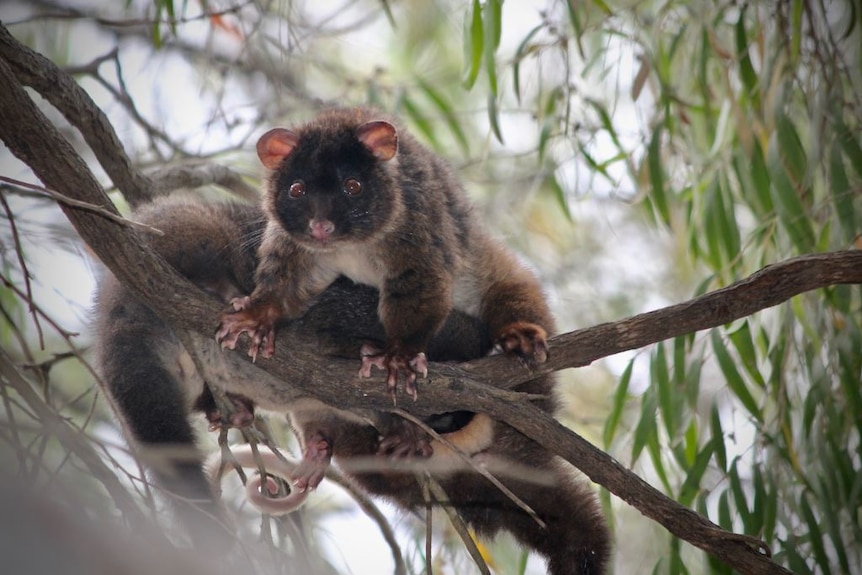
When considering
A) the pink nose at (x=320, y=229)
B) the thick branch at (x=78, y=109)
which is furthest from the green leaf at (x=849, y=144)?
the thick branch at (x=78, y=109)

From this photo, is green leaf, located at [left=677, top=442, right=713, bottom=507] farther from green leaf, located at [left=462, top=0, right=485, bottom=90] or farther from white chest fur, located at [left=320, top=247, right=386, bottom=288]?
green leaf, located at [left=462, top=0, right=485, bottom=90]

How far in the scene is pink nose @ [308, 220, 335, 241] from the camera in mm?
3434

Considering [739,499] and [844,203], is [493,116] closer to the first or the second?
[844,203]

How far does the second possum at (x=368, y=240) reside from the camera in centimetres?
347

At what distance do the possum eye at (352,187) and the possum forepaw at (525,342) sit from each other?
831mm

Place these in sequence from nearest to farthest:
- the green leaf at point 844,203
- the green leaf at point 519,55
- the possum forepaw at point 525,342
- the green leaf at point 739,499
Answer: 1. the possum forepaw at point 525,342
2. the green leaf at point 739,499
3. the green leaf at point 844,203
4. the green leaf at point 519,55

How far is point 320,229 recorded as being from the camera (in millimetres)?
3432

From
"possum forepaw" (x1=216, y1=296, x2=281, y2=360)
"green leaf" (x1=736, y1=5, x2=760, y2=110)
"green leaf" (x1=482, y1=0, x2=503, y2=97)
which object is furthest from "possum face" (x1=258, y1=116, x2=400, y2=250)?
"green leaf" (x1=736, y1=5, x2=760, y2=110)

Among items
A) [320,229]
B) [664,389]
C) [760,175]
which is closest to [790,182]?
[760,175]

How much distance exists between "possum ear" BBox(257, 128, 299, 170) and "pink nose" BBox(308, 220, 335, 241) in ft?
1.41

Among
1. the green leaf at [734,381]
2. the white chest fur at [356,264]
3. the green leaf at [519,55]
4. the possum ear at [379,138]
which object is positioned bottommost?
the white chest fur at [356,264]

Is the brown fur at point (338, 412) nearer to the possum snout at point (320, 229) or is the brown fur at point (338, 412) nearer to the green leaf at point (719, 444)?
the possum snout at point (320, 229)

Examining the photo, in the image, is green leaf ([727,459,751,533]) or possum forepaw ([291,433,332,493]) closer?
green leaf ([727,459,751,533])

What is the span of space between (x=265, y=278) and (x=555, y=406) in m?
1.42
